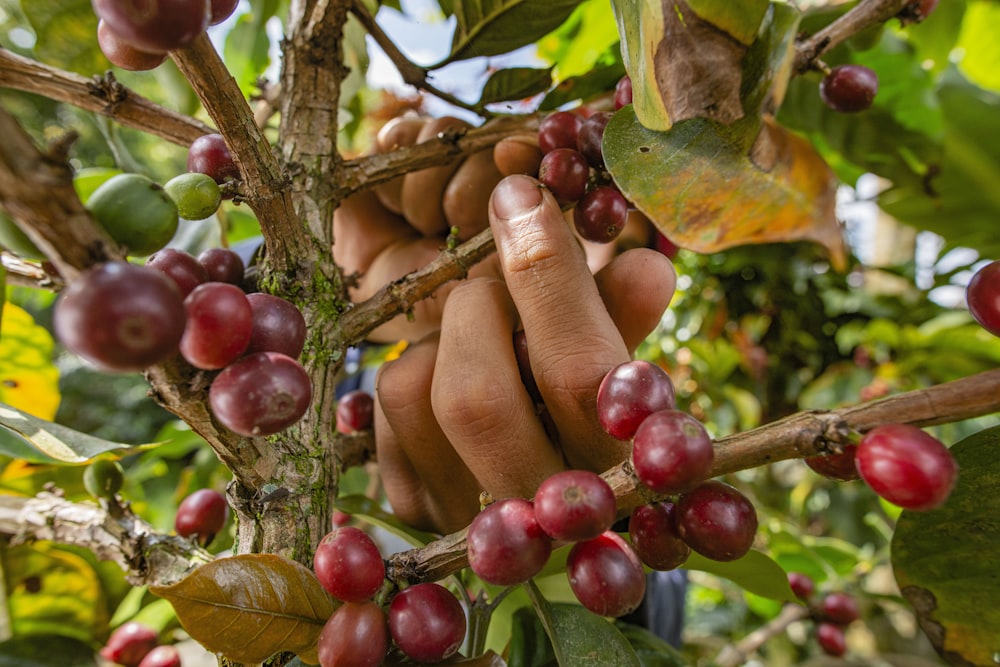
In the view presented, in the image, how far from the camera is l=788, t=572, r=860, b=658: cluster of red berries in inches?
42.5

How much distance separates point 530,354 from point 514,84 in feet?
1.42

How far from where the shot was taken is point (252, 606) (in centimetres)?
44

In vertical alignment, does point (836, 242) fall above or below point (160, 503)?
above

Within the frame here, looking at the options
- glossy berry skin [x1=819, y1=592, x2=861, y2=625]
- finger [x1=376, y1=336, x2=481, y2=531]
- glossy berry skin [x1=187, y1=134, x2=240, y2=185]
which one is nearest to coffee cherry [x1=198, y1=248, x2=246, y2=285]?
glossy berry skin [x1=187, y1=134, x2=240, y2=185]

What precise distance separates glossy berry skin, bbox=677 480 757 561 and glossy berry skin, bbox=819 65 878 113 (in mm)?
522

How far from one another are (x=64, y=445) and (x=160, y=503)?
2.71ft

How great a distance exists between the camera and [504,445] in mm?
527

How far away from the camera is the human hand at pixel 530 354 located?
0.52 m

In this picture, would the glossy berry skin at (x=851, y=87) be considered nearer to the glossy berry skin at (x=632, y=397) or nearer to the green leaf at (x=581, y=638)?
the glossy berry skin at (x=632, y=397)

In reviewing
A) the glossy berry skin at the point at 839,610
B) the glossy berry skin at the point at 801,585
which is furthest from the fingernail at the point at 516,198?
the glossy berry skin at the point at 839,610

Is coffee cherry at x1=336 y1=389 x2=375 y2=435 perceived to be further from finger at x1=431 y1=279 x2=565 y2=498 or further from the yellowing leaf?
the yellowing leaf

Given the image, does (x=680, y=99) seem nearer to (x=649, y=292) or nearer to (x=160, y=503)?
(x=649, y=292)

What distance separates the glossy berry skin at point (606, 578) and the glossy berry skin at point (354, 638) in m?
0.15

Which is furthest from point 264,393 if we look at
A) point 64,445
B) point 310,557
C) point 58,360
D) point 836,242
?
point 58,360
